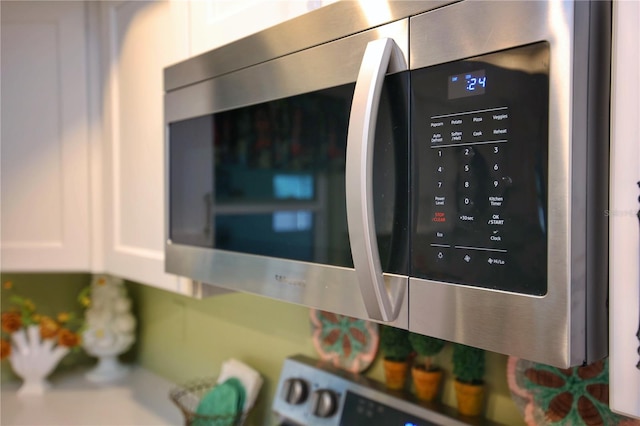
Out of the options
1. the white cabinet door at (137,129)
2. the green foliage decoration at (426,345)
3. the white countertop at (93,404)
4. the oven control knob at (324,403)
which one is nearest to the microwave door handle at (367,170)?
the green foliage decoration at (426,345)

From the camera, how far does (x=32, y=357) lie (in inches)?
66.4

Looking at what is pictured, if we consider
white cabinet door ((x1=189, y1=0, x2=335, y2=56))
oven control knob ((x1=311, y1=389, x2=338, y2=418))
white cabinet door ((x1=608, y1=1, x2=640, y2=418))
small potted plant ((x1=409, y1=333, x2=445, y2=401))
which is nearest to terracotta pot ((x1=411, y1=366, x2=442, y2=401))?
small potted plant ((x1=409, y1=333, x2=445, y2=401))

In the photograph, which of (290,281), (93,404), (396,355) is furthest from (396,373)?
(93,404)

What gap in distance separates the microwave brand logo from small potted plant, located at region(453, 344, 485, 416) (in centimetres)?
34

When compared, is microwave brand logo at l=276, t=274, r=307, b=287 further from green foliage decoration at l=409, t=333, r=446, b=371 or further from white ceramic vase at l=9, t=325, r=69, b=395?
white ceramic vase at l=9, t=325, r=69, b=395

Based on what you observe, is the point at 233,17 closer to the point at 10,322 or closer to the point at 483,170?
the point at 483,170

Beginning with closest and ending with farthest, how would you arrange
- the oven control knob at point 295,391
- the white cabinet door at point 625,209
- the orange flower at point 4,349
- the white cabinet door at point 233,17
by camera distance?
the white cabinet door at point 625,209
the white cabinet door at point 233,17
the oven control knob at point 295,391
the orange flower at point 4,349

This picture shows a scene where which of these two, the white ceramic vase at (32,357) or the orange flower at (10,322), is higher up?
the orange flower at (10,322)

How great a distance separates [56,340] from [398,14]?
5.19ft

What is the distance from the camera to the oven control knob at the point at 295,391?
1173 mm

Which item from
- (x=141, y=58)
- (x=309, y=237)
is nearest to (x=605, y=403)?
(x=309, y=237)

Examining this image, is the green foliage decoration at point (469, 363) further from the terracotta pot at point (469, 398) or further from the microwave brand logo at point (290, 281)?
the microwave brand logo at point (290, 281)

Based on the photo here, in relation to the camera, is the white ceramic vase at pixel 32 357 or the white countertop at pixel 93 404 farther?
the white ceramic vase at pixel 32 357

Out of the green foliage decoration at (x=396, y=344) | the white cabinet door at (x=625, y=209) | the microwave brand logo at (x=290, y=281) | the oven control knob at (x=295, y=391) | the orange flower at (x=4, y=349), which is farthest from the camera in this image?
the orange flower at (x=4, y=349)
